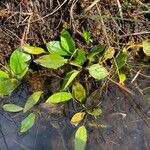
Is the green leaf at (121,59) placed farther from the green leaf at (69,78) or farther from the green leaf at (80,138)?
the green leaf at (80,138)

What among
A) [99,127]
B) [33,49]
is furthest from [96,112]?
[33,49]

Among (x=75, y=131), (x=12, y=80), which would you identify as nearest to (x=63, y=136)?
(x=75, y=131)

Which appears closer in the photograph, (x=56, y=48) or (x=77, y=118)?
(x=77, y=118)

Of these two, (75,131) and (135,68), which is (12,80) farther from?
(135,68)

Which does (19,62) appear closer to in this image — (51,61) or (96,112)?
(51,61)

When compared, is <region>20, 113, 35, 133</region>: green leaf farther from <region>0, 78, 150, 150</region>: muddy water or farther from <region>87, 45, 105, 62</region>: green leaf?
<region>87, 45, 105, 62</region>: green leaf

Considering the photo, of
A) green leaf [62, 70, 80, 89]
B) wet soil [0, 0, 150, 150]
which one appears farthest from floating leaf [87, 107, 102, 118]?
green leaf [62, 70, 80, 89]

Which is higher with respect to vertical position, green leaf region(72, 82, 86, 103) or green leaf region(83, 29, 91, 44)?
green leaf region(83, 29, 91, 44)

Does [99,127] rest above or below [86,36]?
below
